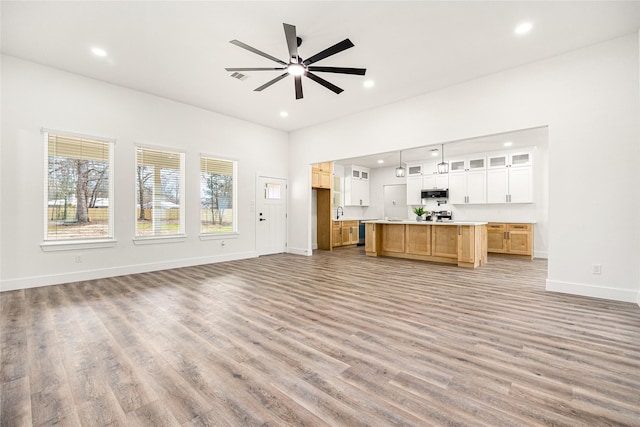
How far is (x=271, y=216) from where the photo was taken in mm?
7641

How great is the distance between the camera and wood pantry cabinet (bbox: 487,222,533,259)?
289 inches

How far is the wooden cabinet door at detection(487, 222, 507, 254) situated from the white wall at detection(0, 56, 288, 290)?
6.53m

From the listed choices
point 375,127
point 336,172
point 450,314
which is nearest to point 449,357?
point 450,314

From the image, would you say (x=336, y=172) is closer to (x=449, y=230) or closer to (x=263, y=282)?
(x=449, y=230)

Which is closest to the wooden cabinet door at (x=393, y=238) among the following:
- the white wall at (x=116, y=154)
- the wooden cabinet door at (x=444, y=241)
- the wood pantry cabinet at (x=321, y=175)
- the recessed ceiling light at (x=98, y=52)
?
the wooden cabinet door at (x=444, y=241)

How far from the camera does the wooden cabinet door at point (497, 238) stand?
25.3 ft

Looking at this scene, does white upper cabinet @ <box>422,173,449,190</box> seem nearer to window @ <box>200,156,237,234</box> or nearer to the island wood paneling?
the island wood paneling

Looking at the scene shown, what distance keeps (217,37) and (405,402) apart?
4338mm

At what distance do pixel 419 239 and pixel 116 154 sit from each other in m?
6.45

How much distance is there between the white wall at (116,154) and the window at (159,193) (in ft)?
0.49

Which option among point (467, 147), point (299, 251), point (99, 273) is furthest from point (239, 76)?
point (467, 147)

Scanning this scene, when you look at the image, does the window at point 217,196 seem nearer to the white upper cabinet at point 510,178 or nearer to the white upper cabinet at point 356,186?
the white upper cabinet at point 356,186

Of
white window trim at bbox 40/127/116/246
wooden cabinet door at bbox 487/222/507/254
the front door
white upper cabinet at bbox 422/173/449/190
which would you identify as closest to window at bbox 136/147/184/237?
white window trim at bbox 40/127/116/246

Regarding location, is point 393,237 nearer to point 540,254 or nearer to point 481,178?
point 481,178
